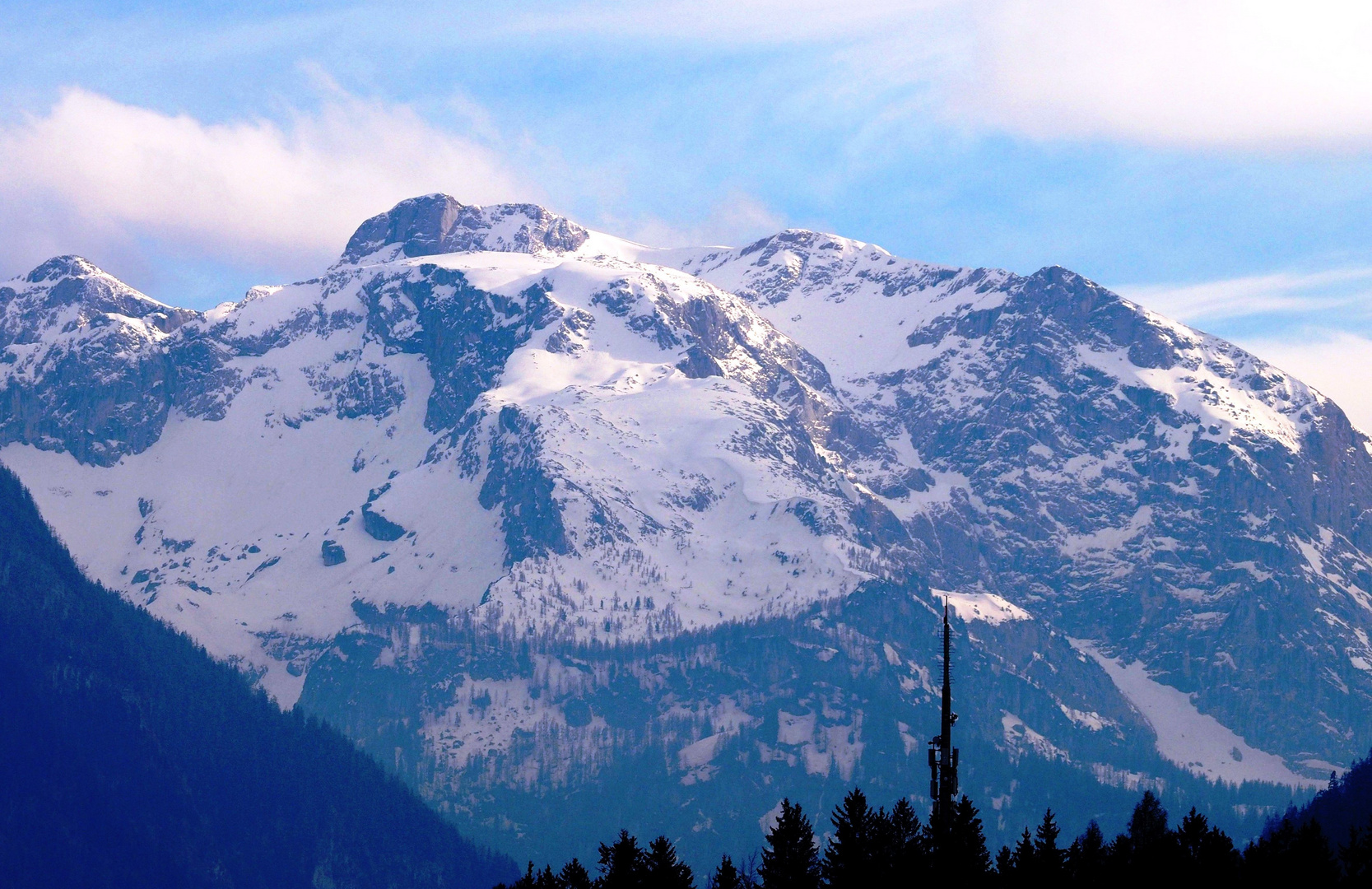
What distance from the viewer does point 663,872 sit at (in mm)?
120438

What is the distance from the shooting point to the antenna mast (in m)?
110

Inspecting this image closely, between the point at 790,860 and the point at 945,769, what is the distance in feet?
42.8

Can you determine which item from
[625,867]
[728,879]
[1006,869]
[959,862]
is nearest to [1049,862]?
[1006,869]

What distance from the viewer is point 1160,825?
Result: 195375 millimetres

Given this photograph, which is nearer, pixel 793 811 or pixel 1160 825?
pixel 793 811

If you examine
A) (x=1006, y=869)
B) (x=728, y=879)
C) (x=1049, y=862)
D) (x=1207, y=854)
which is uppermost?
(x=1207, y=854)

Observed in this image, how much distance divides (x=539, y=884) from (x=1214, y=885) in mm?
38380

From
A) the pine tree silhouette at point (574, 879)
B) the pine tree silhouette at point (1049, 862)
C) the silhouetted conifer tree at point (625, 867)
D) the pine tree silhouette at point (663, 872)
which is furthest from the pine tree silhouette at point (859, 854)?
the pine tree silhouette at point (574, 879)

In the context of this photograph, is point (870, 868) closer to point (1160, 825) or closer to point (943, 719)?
point (943, 719)

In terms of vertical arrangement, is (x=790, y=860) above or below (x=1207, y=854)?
below

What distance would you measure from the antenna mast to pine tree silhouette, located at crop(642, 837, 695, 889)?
13763 millimetres

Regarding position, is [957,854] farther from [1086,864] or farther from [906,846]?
[1086,864]

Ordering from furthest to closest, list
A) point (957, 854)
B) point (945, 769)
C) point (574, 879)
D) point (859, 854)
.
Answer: point (574, 879)
point (859, 854)
point (957, 854)
point (945, 769)

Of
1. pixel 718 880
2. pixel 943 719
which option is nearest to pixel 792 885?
pixel 718 880
